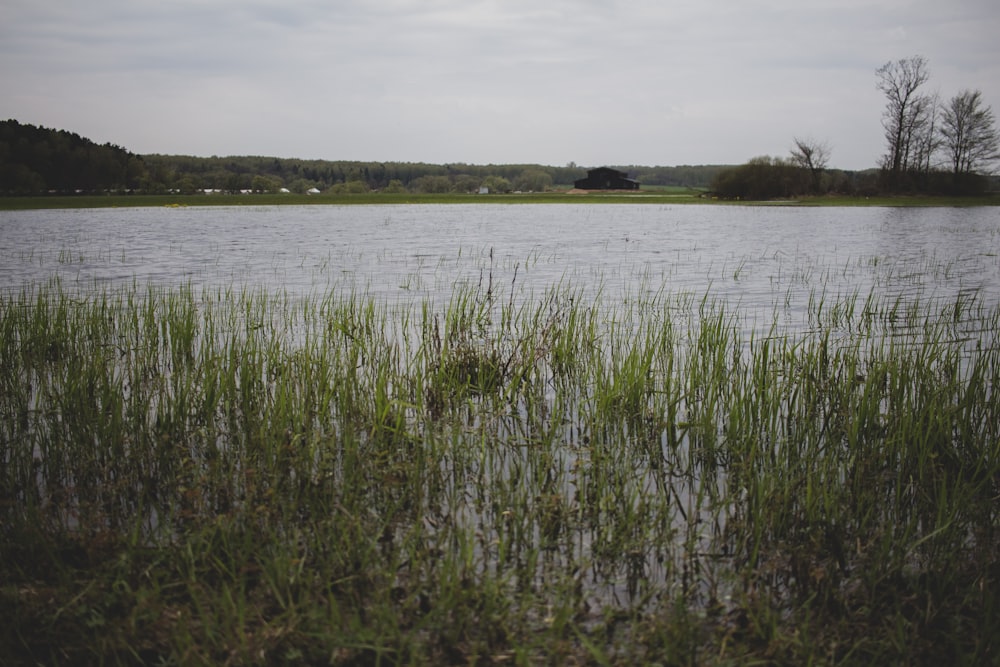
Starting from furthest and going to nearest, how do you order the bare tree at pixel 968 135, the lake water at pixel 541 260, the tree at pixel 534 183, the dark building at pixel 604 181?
the tree at pixel 534 183 < the dark building at pixel 604 181 < the bare tree at pixel 968 135 < the lake water at pixel 541 260

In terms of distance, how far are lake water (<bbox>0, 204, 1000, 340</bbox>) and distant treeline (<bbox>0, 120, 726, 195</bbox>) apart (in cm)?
4595

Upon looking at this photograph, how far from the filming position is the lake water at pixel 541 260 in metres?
14.4

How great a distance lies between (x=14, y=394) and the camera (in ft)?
21.0

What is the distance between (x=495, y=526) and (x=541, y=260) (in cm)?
1661

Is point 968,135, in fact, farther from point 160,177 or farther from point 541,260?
point 160,177

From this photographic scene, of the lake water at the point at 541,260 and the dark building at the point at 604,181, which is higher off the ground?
the dark building at the point at 604,181

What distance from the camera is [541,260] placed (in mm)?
20344

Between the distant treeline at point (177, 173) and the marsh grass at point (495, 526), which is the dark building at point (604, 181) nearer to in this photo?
the distant treeline at point (177, 173)

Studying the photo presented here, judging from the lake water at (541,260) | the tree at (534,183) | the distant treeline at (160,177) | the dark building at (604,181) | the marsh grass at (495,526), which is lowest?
the marsh grass at (495,526)

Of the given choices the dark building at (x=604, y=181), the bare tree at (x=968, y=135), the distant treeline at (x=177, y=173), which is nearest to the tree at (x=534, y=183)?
the distant treeline at (x=177, y=173)

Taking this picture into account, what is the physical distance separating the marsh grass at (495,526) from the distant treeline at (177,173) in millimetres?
75522

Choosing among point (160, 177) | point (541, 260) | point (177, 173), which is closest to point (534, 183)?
point (177, 173)

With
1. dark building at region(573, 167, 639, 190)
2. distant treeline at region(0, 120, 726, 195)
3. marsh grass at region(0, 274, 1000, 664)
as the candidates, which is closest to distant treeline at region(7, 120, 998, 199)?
distant treeline at region(0, 120, 726, 195)

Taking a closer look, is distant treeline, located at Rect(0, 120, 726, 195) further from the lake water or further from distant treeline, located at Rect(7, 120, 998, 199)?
the lake water
